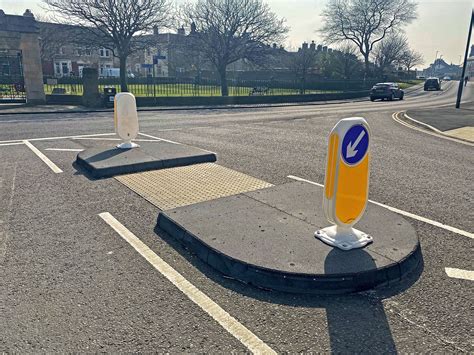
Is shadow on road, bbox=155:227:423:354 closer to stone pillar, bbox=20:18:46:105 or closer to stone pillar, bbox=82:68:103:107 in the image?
stone pillar, bbox=82:68:103:107

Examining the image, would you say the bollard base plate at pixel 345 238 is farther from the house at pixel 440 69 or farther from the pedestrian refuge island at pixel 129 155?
the house at pixel 440 69

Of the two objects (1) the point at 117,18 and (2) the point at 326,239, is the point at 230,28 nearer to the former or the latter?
Result: (1) the point at 117,18

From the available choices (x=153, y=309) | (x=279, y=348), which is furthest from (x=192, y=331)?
(x=279, y=348)

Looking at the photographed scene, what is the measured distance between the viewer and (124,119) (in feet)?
23.2

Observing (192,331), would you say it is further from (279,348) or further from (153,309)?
(279,348)

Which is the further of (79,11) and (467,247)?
(79,11)

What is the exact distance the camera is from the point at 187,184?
17.9ft

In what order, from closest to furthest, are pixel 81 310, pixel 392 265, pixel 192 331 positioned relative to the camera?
1. pixel 192 331
2. pixel 81 310
3. pixel 392 265

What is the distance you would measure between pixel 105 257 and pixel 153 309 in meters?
0.97

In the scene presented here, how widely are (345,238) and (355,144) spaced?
885 mm

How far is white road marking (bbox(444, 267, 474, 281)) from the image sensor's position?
2918 millimetres

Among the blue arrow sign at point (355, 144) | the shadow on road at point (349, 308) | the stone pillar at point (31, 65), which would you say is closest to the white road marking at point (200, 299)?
the shadow on road at point (349, 308)

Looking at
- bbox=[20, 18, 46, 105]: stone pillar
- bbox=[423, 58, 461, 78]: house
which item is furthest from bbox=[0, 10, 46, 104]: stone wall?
bbox=[423, 58, 461, 78]: house

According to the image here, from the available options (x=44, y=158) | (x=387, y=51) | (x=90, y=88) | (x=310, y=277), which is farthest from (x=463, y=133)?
(x=387, y=51)
